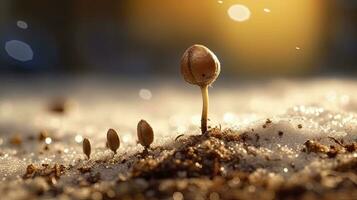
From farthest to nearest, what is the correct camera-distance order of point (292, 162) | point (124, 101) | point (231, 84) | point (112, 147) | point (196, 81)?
1. point (231, 84)
2. point (124, 101)
3. point (112, 147)
4. point (196, 81)
5. point (292, 162)

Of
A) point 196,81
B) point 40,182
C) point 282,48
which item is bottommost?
point 40,182

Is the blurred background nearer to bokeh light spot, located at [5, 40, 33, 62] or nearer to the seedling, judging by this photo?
bokeh light spot, located at [5, 40, 33, 62]

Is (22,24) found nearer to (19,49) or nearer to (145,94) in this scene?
(19,49)

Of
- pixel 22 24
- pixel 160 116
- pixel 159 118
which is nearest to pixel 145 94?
pixel 160 116

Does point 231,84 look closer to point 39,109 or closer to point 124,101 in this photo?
point 124,101

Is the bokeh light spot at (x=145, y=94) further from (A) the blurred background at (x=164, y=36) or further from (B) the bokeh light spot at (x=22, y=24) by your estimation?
(B) the bokeh light spot at (x=22, y=24)

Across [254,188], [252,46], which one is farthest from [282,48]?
[254,188]

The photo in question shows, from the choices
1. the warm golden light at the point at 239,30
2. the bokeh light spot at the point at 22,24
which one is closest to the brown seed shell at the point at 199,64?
the warm golden light at the point at 239,30
